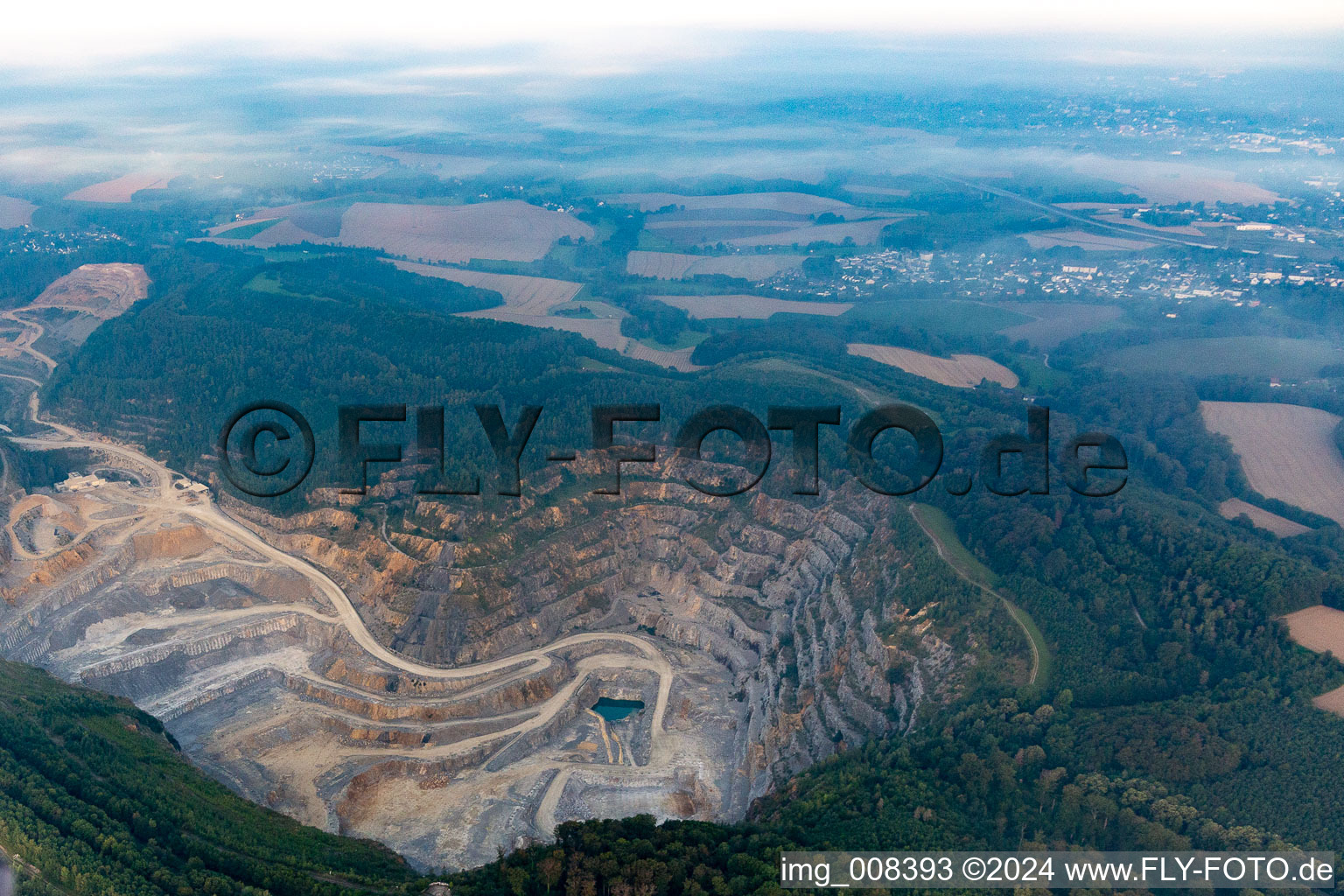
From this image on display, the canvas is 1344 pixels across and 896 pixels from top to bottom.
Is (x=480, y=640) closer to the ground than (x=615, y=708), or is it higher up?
higher up

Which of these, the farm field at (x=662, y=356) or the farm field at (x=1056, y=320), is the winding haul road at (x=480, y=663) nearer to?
the farm field at (x=662, y=356)

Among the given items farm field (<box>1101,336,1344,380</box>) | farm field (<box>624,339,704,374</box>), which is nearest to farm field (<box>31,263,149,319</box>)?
farm field (<box>624,339,704,374</box>)

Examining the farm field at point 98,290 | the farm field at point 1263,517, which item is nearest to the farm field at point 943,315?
the farm field at point 1263,517

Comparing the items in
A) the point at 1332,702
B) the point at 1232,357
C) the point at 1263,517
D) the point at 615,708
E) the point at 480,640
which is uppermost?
the point at 1232,357

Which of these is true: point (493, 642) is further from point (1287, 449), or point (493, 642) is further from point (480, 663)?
point (1287, 449)

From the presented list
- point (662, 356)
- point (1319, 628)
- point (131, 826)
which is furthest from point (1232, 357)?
point (131, 826)

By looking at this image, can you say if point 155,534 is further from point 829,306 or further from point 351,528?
point 829,306
